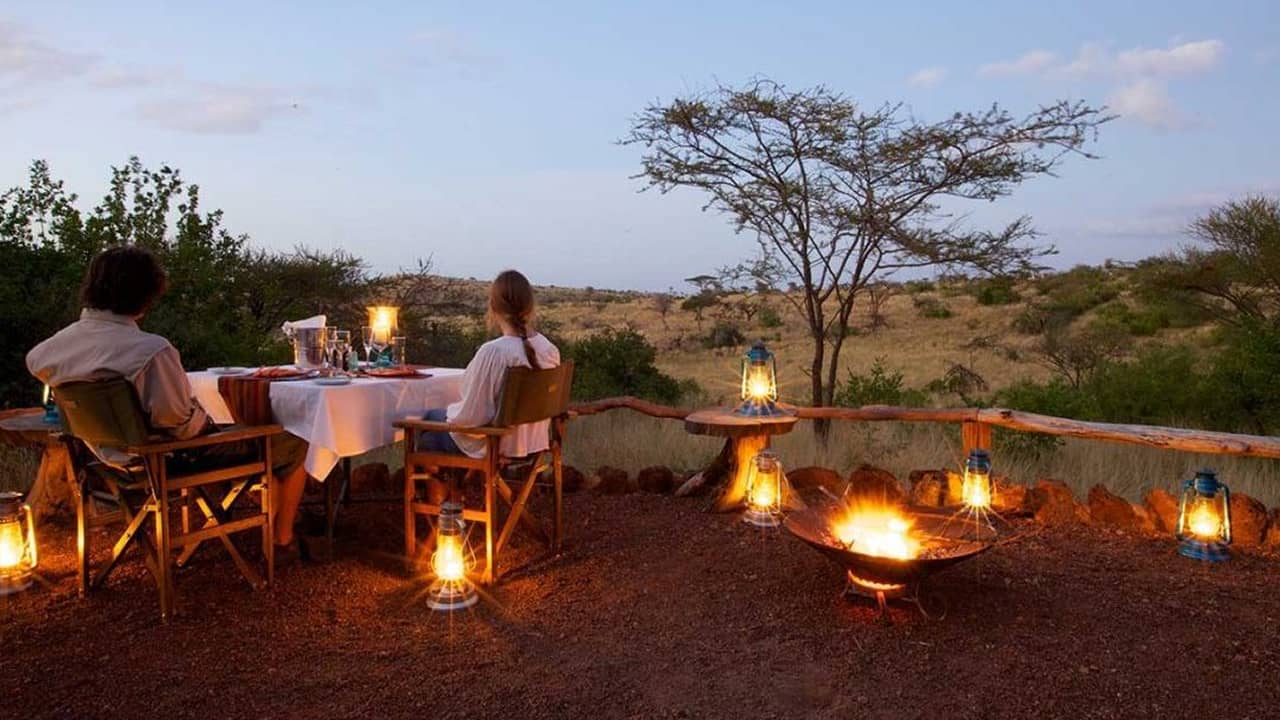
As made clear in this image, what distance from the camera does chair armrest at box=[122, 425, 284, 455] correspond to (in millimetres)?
3266

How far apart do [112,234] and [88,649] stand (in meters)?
6.03

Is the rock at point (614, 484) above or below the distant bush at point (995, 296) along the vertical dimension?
below

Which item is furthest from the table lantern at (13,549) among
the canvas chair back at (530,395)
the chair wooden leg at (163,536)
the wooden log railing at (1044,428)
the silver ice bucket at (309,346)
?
the wooden log railing at (1044,428)

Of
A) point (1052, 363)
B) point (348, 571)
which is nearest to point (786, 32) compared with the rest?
point (348, 571)

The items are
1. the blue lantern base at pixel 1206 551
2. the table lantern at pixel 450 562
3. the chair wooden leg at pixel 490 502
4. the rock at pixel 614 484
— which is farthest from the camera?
the rock at pixel 614 484

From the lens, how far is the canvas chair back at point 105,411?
10.4ft

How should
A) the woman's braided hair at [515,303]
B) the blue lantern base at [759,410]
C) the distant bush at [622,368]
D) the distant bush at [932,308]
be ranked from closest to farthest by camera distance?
the woman's braided hair at [515,303]
the blue lantern base at [759,410]
the distant bush at [622,368]
the distant bush at [932,308]

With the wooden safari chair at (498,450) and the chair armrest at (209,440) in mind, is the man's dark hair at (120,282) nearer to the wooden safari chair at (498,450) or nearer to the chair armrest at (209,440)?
the chair armrest at (209,440)

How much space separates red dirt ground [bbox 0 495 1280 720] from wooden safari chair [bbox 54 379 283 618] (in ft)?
0.64

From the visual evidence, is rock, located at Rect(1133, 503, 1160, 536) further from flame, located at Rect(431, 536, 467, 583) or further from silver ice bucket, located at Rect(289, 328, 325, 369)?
silver ice bucket, located at Rect(289, 328, 325, 369)

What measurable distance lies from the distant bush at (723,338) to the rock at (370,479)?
53.2 ft

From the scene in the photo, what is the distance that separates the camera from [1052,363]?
51.2 feet

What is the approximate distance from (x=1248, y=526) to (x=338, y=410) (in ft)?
13.8

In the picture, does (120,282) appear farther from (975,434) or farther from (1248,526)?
(1248,526)
